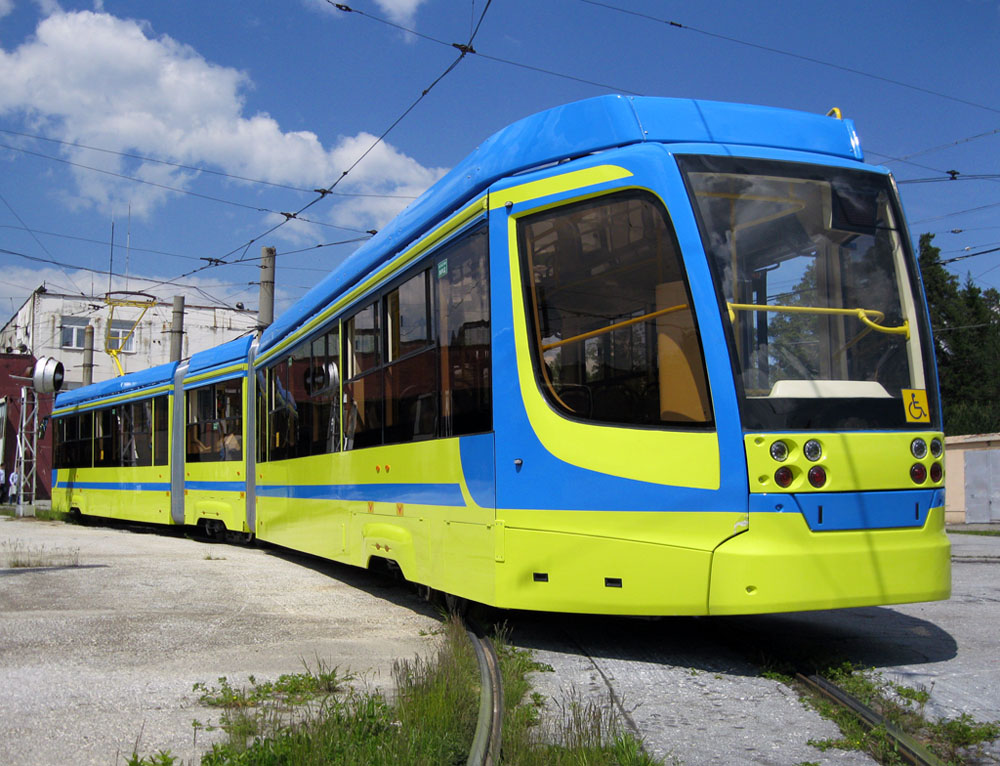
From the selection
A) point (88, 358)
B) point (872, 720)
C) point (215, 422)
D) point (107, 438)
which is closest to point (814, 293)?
point (872, 720)

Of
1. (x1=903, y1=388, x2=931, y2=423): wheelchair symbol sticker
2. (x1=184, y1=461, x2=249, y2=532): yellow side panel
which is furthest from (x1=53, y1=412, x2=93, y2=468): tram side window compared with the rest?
(x1=903, y1=388, x2=931, y2=423): wheelchair symbol sticker

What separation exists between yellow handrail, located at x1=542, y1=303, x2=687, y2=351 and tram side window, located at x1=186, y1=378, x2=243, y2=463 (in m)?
9.11

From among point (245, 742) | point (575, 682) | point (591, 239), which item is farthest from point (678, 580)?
point (245, 742)

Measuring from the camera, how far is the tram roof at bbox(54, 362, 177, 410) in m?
17.7

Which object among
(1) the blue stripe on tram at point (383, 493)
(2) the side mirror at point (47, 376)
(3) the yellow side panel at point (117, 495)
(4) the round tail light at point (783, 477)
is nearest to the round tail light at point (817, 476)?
(4) the round tail light at point (783, 477)

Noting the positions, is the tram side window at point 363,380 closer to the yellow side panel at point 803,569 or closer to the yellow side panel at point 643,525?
the yellow side panel at point 643,525

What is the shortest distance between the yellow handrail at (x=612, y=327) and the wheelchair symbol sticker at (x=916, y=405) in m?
1.45

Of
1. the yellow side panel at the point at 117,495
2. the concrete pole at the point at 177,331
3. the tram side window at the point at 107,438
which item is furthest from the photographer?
the concrete pole at the point at 177,331

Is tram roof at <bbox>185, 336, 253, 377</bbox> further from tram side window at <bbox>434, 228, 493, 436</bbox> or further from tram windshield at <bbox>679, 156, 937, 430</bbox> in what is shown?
tram windshield at <bbox>679, 156, 937, 430</bbox>

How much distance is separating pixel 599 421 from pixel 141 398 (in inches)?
577

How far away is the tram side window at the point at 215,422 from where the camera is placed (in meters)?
14.4

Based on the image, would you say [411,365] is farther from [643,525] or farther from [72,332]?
[72,332]

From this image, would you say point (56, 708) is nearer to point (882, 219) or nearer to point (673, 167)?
point (673, 167)

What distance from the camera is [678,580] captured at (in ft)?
17.9
